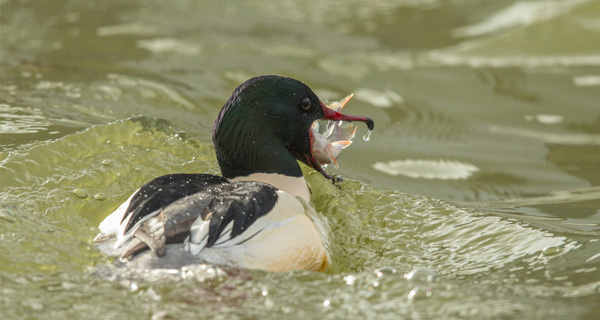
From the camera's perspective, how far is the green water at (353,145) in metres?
3.72

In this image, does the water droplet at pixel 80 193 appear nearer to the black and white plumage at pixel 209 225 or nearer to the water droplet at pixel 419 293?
the black and white plumage at pixel 209 225

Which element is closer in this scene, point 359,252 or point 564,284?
point 564,284

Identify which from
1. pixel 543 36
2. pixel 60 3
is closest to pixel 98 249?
pixel 543 36

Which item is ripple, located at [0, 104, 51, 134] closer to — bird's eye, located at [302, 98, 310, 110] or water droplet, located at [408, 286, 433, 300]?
bird's eye, located at [302, 98, 310, 110]

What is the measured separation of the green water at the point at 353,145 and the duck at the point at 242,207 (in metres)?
0.15

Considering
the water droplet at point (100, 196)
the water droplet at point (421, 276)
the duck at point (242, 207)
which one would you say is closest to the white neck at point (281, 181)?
the duck at point (242, 207)

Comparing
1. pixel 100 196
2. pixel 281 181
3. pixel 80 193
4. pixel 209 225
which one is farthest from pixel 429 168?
pixel 209 225

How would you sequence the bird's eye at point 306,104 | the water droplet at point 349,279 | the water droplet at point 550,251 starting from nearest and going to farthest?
1. the water droplet at point 349,279
2. the water droplet at point 550,251
3. the bird's eye at point 306,104

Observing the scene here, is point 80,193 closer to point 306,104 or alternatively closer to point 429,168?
point 306,104

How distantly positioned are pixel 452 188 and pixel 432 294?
312 centimetres

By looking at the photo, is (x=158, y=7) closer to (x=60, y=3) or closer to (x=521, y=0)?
(x=60, y=3)

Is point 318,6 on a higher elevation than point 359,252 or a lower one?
higher

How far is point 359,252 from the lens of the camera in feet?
15.8

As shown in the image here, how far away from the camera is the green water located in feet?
12.2
